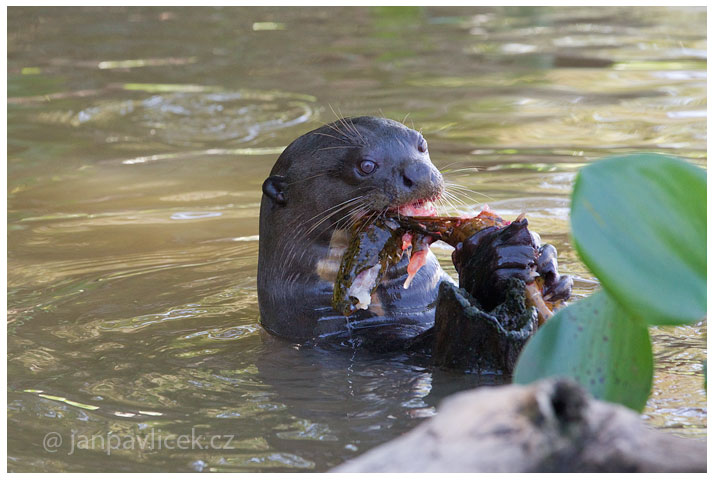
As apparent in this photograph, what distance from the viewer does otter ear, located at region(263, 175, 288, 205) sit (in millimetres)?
4539

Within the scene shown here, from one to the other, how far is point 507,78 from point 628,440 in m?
8.49

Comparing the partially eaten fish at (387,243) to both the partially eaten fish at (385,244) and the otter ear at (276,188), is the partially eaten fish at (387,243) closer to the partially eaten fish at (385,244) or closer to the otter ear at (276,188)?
the partially eaten fish at (385,244)

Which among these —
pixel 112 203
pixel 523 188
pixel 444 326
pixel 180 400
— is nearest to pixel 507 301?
pixel 444 326

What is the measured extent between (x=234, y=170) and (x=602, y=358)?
503 cm

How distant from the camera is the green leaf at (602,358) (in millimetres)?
2867

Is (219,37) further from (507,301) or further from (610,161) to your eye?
(610,161)

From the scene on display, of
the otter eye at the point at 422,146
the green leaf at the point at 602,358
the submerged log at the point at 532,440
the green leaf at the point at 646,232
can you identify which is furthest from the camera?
the otter eye at the point at 422,146

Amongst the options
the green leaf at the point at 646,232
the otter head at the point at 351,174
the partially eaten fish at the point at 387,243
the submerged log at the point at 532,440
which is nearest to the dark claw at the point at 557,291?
the partially eaten fish at the point at 387,243

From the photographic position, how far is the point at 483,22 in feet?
46.6

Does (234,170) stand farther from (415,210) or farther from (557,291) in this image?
(557,291)

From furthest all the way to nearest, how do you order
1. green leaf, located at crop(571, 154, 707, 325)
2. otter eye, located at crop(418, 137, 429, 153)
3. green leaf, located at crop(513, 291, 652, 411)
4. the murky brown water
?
otter eye, located at crop(418, 137, 429, 153) → the murky brown water → green leaf, located at crop(513, 291, 652, 411) → green leaf, located at crop(571, 154, 707, 325)

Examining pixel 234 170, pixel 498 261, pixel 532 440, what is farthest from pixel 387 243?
pixel 234 170

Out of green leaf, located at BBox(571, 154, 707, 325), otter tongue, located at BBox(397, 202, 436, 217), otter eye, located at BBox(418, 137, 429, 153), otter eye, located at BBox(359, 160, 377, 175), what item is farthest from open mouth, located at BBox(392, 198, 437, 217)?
green leaf, located at BBox(571, 154, 707, 325)

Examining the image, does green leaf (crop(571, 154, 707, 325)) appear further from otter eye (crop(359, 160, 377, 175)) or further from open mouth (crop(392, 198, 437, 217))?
otter eye (crop(359, 160, 377, 175))
